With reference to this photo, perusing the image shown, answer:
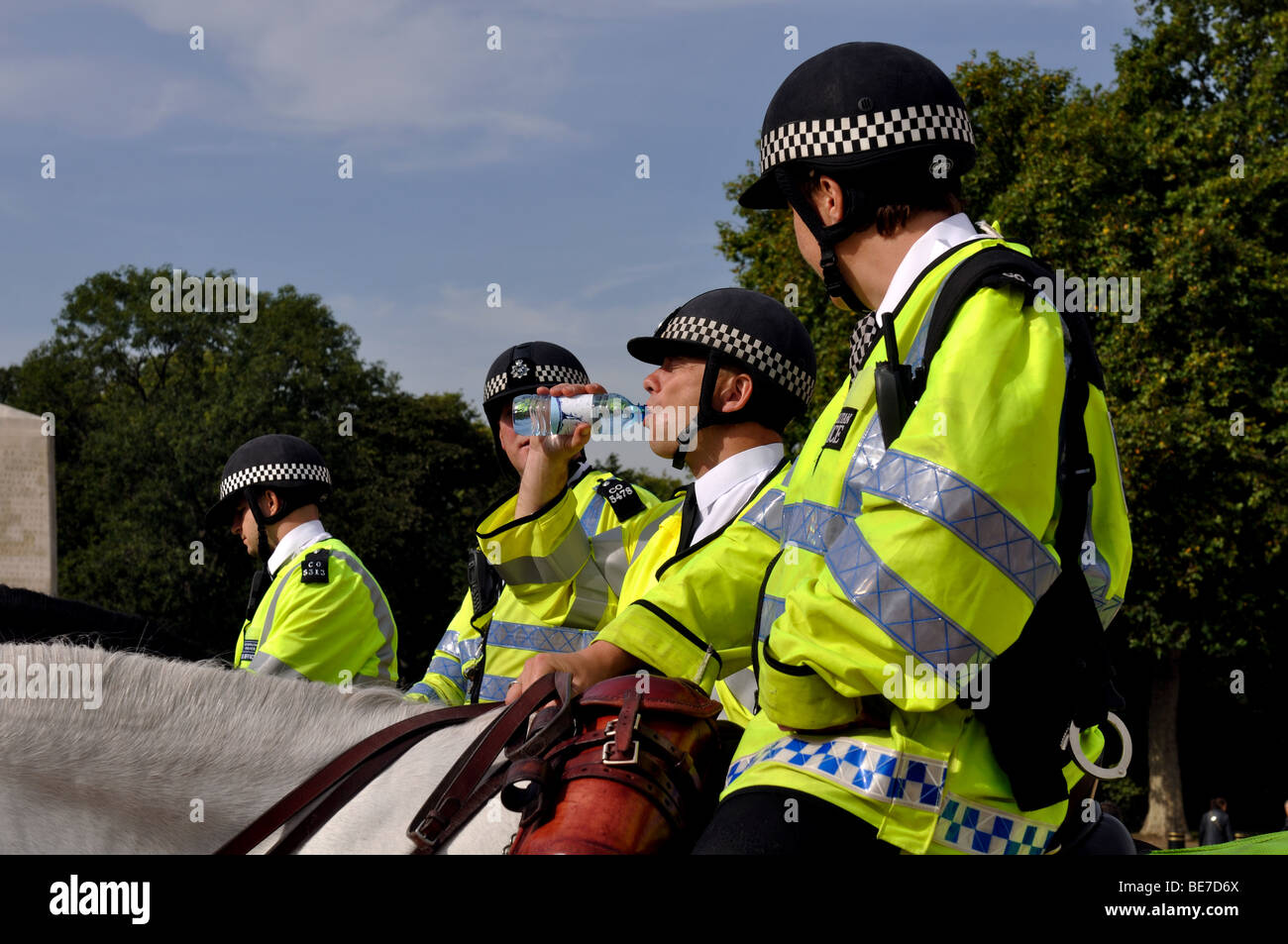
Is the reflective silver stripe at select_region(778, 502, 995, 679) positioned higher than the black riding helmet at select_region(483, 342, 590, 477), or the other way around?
the black riding helmet at select_region(483, 342, 590, 477)

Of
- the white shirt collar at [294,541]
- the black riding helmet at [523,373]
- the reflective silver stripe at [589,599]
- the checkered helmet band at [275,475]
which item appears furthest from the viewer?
the checkered helmet band at [275,475]

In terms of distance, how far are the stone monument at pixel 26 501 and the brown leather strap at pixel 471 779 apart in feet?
42.5

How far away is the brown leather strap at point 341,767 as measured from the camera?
2.63 metres

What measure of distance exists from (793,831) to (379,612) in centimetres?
553

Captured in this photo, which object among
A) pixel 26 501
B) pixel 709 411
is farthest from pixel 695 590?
pixel 26 501

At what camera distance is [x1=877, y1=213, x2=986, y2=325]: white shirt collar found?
2.51 m

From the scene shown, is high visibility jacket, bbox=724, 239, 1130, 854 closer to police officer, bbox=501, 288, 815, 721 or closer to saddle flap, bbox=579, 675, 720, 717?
saddle flap, bbox=579, 675, 720, 717

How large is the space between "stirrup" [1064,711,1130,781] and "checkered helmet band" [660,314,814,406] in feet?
5.79

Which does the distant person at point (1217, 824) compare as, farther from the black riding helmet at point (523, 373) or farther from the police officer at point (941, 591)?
the police officer at point (941, 591)

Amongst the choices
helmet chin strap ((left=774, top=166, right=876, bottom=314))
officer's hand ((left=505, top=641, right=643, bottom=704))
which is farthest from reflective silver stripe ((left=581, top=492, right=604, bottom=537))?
helmet chin strap ((left=774, top=166, right=876, bottom=314))

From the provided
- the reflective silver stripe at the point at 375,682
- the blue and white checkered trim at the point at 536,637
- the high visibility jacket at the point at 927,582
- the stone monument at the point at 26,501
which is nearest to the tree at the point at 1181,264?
the stone monument at the point at 26,501

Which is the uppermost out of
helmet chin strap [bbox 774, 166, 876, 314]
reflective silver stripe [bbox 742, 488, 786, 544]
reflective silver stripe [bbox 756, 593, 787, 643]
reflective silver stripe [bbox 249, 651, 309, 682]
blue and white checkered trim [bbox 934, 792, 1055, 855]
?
helmet chin strap [bbox 774, 166, 876, 314]

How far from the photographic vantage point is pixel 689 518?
399 centimetres

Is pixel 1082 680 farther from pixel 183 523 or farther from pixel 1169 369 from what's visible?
pixel 183 523
